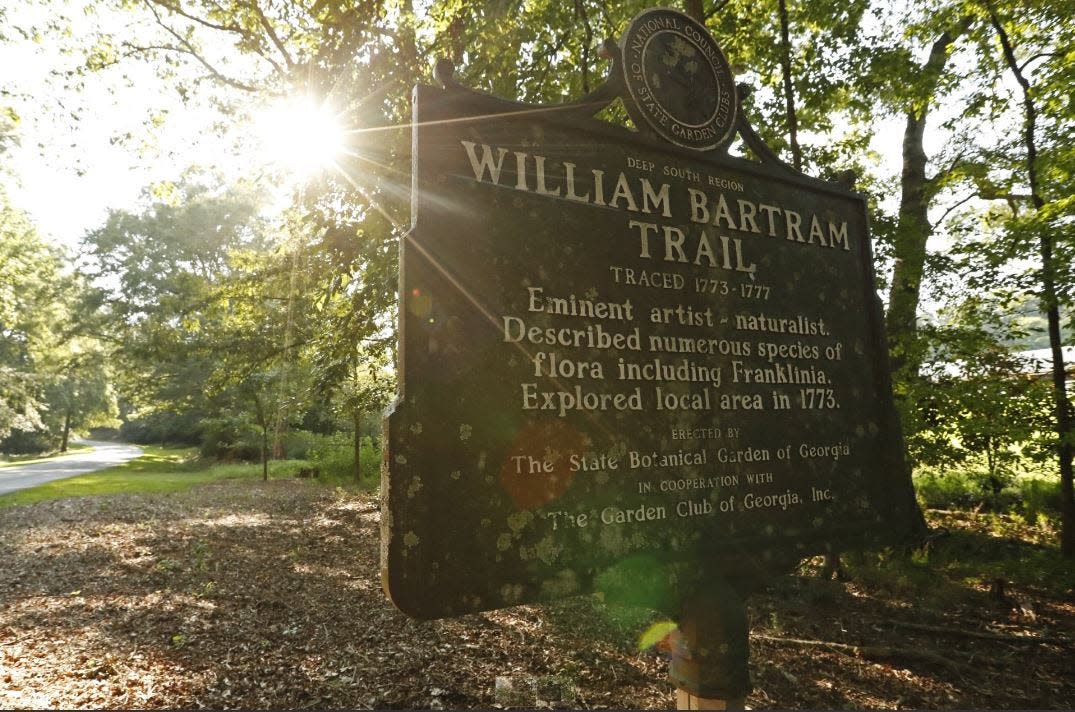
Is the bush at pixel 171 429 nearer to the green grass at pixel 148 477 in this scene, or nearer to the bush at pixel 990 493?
the green grass at pixel 148 477

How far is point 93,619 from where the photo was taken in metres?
6.07

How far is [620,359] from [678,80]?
1.47 m

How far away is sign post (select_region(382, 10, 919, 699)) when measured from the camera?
2.00 meters

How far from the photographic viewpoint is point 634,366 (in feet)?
7.86

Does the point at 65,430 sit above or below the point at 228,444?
above

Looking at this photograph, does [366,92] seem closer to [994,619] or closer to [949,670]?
[949,670]

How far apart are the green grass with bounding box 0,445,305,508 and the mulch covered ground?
925 cm

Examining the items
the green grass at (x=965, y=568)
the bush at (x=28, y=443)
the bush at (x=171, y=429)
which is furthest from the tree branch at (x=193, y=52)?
the bush at (x=28, y=443)

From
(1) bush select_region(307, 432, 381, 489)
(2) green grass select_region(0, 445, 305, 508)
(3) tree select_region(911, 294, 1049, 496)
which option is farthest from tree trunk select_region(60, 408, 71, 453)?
(3) tree select_region(911, 294, 1049, 496)

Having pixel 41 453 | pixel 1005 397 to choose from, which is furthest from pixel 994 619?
pixel 41 453

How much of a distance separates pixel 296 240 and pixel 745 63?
8.20m

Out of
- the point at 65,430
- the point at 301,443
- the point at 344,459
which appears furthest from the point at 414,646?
the point at 65,430

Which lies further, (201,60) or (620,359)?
(201,60)

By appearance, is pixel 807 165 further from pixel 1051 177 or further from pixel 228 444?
pixel 228 444
